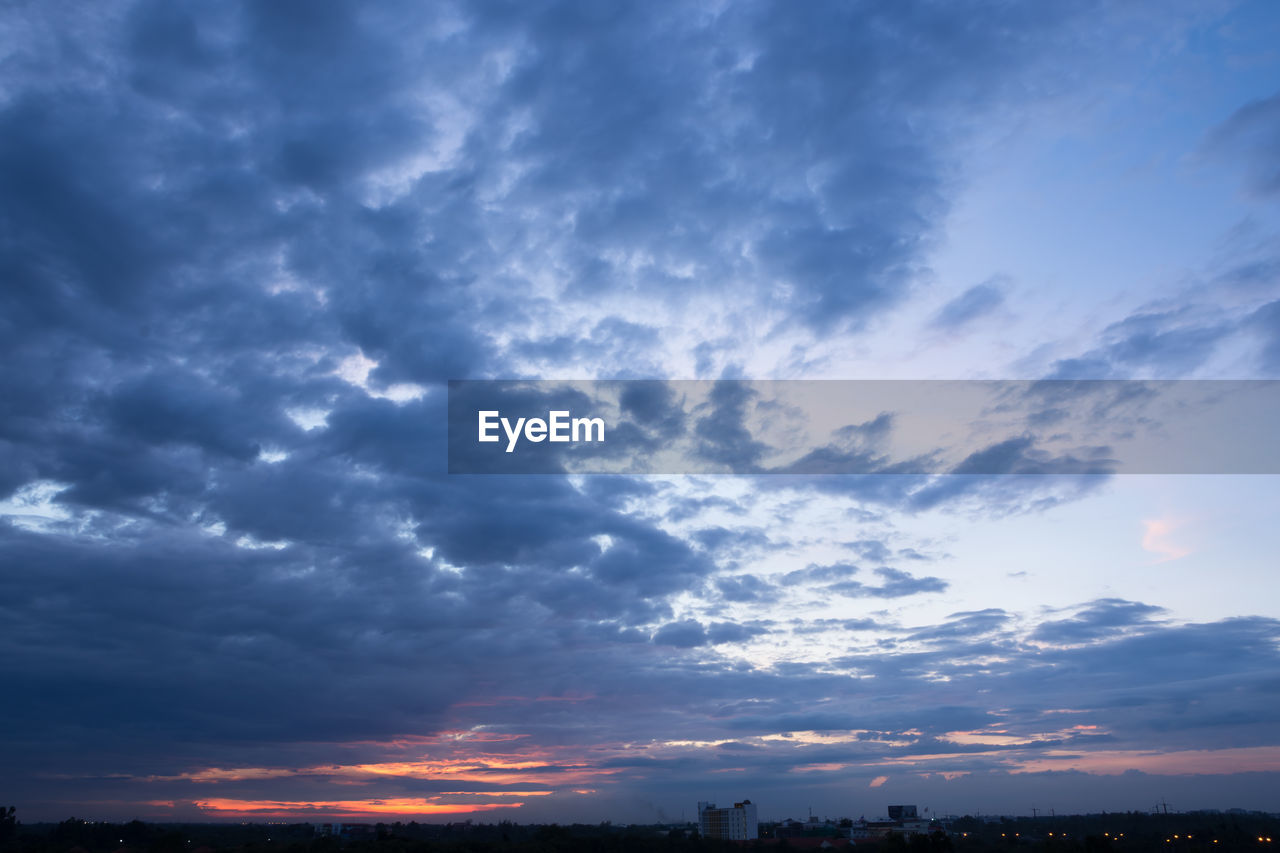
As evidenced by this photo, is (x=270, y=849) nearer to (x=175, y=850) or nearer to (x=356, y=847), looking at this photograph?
(x=356, y=847)

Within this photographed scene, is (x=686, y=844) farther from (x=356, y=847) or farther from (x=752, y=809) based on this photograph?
(x=752, y=809)

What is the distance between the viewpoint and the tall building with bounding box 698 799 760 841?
178250 millimetres

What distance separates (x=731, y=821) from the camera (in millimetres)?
179250

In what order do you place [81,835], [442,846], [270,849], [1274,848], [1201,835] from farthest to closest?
[1201,835] < [1274,848] < [81,835] < [442,846] < [270,849]

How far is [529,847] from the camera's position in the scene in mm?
103438

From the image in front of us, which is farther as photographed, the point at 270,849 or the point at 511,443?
the point at 270,849

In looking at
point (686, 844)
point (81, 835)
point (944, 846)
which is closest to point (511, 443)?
point (944, 846)

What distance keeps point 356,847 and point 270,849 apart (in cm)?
988

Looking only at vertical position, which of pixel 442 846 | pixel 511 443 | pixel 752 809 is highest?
pixel 511 443

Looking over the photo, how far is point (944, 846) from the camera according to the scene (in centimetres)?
7825

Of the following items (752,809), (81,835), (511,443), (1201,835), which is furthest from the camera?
(752,809)

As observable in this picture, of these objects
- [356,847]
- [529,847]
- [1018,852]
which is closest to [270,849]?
[356,847]

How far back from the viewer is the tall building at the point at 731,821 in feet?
585

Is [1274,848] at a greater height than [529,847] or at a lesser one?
lesser
